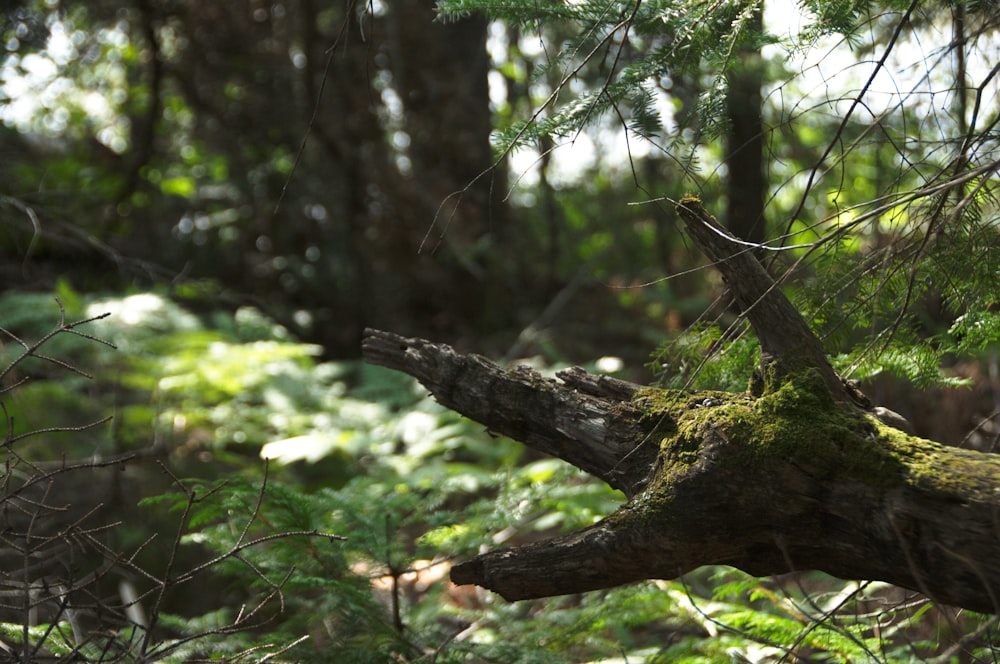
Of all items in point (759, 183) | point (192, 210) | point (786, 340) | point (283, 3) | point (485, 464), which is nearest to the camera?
point (786, 340)

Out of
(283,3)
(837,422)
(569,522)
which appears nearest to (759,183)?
(569,522)

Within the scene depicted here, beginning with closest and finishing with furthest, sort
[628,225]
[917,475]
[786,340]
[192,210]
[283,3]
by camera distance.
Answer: [917,475] < [786,340] < [283,3] < [192,210] < [628,225]

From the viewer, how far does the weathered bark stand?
193 cm

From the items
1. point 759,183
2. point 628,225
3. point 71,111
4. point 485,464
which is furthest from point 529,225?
point 71,111

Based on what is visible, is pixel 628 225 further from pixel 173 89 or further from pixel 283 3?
pixel 173 89

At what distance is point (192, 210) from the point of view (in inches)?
388

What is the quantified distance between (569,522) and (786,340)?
224 centimetres

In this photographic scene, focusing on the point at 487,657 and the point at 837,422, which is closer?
the point at 837,422

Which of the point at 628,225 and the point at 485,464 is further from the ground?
the point at 628,225

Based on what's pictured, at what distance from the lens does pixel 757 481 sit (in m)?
2.14

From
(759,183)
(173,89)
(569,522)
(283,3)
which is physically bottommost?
(569,522)

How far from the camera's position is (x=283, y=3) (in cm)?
863

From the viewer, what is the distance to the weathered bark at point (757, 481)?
1.93 metres

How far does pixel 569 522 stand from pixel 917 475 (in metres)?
2.50
